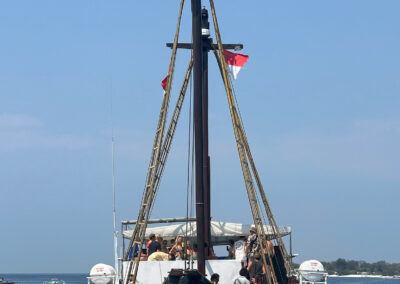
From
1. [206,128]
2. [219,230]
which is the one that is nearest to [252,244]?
[206,128]

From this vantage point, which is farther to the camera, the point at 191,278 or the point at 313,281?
the point at 313,281

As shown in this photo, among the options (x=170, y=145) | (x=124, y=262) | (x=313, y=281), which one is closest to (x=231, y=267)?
(x=124, y=262)

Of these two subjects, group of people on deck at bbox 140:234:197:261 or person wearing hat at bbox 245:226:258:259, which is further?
person wearing hat at bbox 245:226:258:259

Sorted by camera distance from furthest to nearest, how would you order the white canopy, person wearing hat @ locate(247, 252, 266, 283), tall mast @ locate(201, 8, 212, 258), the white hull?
the white canopy
tall mast @ locate(201, 8, 212, 258)
the white hull
person wearing hat @ locate(247, 252, 266, 283)

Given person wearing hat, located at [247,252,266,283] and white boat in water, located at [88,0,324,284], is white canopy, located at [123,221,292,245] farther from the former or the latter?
person wearing hat, located at [247,252,266,283]

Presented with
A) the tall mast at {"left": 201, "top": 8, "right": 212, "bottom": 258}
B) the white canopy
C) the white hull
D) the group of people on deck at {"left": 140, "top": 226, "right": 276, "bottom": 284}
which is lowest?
the white hull

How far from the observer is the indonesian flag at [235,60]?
107 feet

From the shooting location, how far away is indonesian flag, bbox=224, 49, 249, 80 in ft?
107

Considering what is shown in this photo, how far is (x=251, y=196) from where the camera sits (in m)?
26.5

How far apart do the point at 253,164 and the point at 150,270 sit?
182 inches

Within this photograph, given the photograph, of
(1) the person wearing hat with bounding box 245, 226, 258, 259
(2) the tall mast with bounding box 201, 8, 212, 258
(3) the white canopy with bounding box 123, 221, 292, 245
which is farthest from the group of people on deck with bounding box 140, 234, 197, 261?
(3) the white canopy with bounding box 123, 221, 292, 245

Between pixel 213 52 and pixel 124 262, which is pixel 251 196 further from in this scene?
pixel 213 52

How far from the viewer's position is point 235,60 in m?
32.8

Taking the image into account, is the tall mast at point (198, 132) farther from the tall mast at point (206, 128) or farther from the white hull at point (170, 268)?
the tall mast at point (206, 128)
